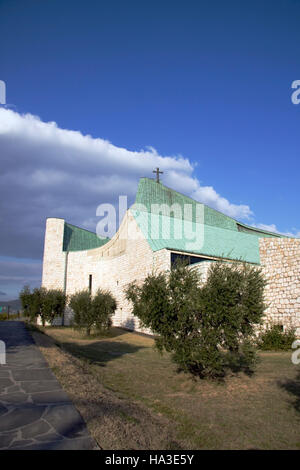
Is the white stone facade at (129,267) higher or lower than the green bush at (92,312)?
higher

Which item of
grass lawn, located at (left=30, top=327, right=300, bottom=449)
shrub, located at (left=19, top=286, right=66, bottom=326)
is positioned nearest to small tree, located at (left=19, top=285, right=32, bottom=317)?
shrub, located at (left=19, top=286, right=66, bottom=326)

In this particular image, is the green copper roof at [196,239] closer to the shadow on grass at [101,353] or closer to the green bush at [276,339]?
the shadow on grass at [101,353]

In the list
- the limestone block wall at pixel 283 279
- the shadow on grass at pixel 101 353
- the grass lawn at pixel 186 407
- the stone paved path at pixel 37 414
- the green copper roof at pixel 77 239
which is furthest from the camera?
the green copper roof at pixel 77 239

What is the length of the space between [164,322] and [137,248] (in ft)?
50.9

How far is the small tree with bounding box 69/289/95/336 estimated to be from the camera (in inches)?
808

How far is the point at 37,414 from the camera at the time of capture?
4594mm

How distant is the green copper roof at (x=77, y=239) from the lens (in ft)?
124

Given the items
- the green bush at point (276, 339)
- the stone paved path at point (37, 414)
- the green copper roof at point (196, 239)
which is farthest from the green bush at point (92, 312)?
the stone paved path at point (37, 414)

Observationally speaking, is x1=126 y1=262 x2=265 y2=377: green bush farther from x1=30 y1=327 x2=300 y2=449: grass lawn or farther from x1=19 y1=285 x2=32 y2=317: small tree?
x1=19 y1=285 x2=32 y2=317: small tree

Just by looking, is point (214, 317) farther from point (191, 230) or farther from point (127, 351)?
point (191, 230)

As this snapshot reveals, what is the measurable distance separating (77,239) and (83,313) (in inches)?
777

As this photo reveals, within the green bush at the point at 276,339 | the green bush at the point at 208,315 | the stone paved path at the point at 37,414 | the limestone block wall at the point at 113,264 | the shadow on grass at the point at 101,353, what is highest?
the limestone block wall at the point at 113,264

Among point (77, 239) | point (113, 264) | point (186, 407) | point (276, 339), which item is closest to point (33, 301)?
point (113, 264)
